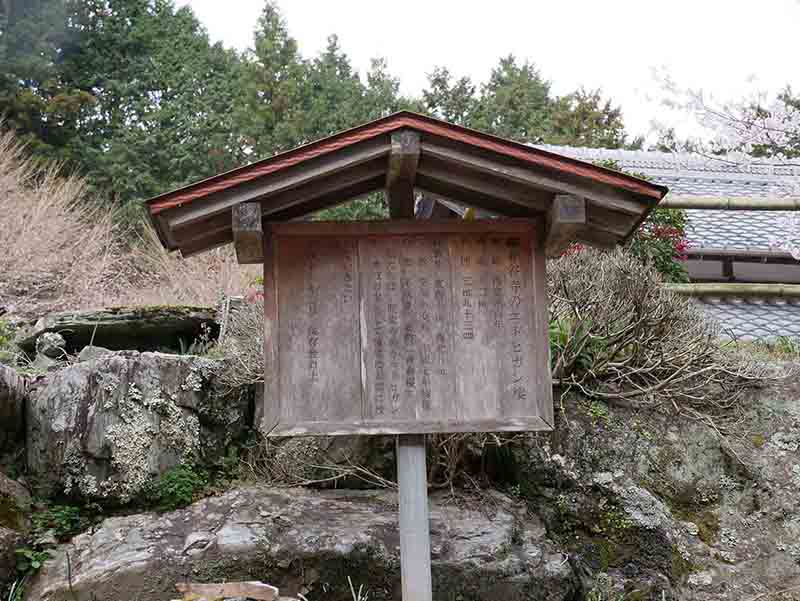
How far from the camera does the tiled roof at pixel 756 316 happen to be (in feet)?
32.6

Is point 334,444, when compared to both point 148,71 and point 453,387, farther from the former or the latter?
point 148,71

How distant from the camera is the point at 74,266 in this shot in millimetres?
13500

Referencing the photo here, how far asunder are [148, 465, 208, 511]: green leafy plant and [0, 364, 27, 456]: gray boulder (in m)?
1.17

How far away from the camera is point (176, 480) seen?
6488 millimetres

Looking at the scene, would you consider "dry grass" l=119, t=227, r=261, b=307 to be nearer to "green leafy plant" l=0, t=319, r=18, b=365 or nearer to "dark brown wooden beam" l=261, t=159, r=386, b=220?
"green leafy plant" l=0, t=319, r=18, b=365

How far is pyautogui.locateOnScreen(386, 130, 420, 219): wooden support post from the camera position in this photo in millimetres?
4258

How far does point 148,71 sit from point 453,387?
1858 cm

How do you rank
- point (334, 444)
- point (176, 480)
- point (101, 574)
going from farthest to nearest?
1. point (334, 444)
2. point (176, 480)
3. point (101, 574)

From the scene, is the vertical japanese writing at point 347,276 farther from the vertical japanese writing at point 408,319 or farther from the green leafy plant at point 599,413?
the green leafy plant at point 599,413

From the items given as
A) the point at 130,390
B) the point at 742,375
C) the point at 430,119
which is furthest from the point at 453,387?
the point at 742,375

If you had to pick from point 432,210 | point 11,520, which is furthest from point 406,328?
point 432,210

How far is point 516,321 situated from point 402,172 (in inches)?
42.3

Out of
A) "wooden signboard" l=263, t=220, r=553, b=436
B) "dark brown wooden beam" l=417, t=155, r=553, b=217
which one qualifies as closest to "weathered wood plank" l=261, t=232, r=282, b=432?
"wooden signboard" l=263, t=220, r=553, b=436

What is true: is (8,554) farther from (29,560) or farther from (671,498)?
(671,498)
